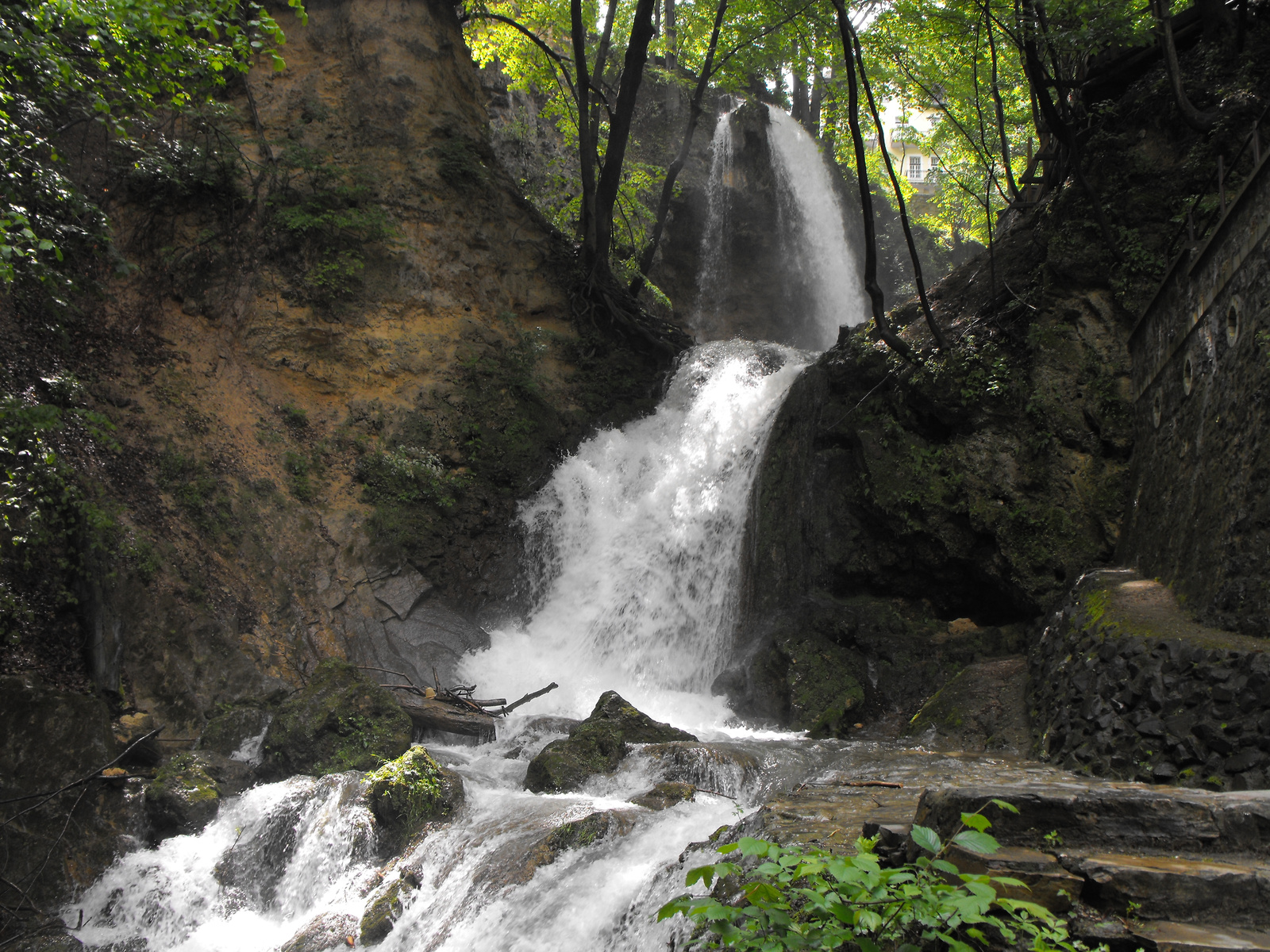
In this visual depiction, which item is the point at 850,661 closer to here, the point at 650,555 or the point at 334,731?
the point at 650,555

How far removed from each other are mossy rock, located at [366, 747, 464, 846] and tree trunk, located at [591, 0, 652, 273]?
9.80 m

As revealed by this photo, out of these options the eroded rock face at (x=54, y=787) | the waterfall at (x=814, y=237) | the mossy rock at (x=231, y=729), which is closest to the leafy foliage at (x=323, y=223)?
the mossy rock at (x=231, y=729)

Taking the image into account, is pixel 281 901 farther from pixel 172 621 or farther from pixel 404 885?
pixel 172 621

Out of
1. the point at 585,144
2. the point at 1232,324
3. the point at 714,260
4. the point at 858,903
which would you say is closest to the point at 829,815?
the point at 858,903

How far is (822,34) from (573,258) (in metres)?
5.85

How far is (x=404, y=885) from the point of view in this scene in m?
5.02

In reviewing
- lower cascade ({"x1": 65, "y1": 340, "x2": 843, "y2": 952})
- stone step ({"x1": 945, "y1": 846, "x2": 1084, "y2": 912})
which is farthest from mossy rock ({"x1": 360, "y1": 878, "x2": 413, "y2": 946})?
stone step ({"x1": 945, "y1": 846, "x2": 1084, "y2": 912})

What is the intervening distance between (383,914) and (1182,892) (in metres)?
4.37

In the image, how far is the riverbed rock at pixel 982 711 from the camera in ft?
22.6

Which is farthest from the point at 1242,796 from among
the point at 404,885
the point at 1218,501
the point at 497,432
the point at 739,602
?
the point at 497,432

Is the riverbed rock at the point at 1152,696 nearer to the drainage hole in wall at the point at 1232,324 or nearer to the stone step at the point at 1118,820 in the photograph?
the stone step at the point at 1118,820

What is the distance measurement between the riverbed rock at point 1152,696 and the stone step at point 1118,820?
1.66 meters

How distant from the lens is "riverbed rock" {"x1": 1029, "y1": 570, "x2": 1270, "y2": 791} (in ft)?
14.6

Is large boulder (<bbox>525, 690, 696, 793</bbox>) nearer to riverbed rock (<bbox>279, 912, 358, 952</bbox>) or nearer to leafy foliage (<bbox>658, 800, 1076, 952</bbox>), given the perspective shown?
riverbed rock (<bbox>279, 912, 358, 952</bbox>)
